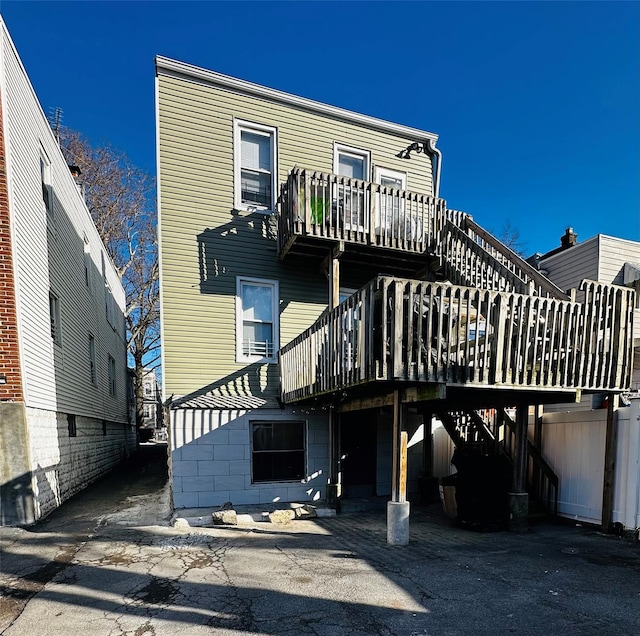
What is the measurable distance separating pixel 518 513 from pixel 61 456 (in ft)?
29.8

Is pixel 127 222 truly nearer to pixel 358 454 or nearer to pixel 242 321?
pixel 242 321

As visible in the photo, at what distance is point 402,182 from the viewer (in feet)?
33.0

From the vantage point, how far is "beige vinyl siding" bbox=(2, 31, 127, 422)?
7.00m

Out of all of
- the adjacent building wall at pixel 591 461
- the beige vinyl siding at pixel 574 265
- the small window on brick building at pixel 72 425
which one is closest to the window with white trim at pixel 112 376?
the small window on brick building at pixel 72 425

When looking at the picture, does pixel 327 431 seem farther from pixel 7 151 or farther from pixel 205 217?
pixel 7 151

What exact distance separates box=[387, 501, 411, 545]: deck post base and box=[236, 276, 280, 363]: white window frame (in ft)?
13.5

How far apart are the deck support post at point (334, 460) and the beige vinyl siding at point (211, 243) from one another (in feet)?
4.82

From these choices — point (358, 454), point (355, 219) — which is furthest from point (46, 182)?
point (358, 454)

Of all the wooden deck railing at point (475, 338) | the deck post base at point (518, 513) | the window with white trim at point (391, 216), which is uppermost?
the window with white trim at point (391, 216)

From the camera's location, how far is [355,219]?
801 cm

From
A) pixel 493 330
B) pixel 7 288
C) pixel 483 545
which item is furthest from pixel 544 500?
pixel 7 288

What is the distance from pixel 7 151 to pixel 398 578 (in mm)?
8887

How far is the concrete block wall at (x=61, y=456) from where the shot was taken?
704 centimetres

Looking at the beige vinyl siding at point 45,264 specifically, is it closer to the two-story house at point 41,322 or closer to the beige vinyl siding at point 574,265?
the two-story house at point 41,322
